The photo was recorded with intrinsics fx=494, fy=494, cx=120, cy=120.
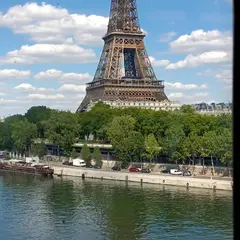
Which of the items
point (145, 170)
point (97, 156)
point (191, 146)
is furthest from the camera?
point (97, 156)

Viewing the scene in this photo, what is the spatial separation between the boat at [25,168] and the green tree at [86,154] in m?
3.41

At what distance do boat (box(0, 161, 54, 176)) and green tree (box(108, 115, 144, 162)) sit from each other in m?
6.77

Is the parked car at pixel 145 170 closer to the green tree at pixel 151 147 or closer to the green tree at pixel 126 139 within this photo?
the green tree at pixel 151 147

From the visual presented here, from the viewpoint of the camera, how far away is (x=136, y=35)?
6844 centimetres

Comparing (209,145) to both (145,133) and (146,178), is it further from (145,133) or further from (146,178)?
(145,133)

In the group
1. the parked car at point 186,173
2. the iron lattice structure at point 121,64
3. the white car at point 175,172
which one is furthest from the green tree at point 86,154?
the iron lattice structure at point 121,64

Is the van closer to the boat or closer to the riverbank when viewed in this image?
the riverbank

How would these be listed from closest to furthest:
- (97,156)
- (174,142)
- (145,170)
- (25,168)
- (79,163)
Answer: (174,142)
(145,170)
(97,156)
(79,163)
(25,168)

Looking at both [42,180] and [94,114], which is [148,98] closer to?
[94,114]

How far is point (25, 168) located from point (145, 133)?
12.5 m

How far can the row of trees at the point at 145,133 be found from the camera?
37594 mm

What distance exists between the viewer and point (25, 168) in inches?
1913

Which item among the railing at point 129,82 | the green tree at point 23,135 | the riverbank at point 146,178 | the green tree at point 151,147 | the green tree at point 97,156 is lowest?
the riverbank at point 146,178

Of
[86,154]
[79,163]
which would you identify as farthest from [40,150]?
[86,154]
